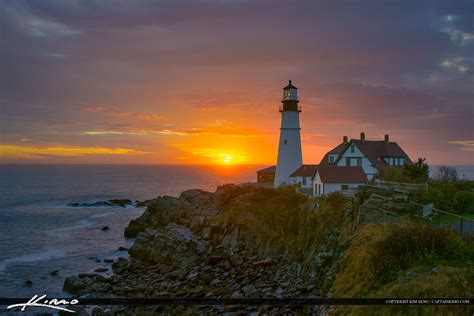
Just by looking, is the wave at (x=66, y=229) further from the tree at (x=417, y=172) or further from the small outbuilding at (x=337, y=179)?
the tree at (x=417, y=172)

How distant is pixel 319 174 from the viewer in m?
33.9

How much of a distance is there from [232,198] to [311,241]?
694 inches

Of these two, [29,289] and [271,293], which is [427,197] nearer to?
[271,293]

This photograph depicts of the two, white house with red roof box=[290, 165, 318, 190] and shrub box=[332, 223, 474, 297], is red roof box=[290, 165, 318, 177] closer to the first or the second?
white house with red roof box=[290, 165, 318, 190]

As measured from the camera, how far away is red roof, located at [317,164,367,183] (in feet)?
109

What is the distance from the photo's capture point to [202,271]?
24250 millimetres

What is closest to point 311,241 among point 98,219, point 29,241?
point 29,241

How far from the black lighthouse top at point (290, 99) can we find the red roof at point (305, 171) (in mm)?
6489

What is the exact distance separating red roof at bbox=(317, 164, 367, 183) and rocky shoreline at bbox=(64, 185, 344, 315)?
7.65 metres

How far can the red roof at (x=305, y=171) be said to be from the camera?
39719 millimetres

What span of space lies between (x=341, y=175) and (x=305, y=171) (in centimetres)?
676

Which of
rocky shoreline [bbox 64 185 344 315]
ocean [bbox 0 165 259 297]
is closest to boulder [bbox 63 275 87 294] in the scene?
rocky shoreline [bbox 64 185 344 315]

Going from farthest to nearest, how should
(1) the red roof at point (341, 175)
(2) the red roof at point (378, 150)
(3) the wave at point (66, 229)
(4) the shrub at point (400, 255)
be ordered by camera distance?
(3) the wave at point (66, 229) → (2) the red roof at point (378, 150) → (1) the red roof at point (341, 175) → (4) the shrub at point (400, 255)

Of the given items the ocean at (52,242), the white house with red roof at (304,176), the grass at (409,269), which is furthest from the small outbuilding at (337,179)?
the grass at (409,269)
